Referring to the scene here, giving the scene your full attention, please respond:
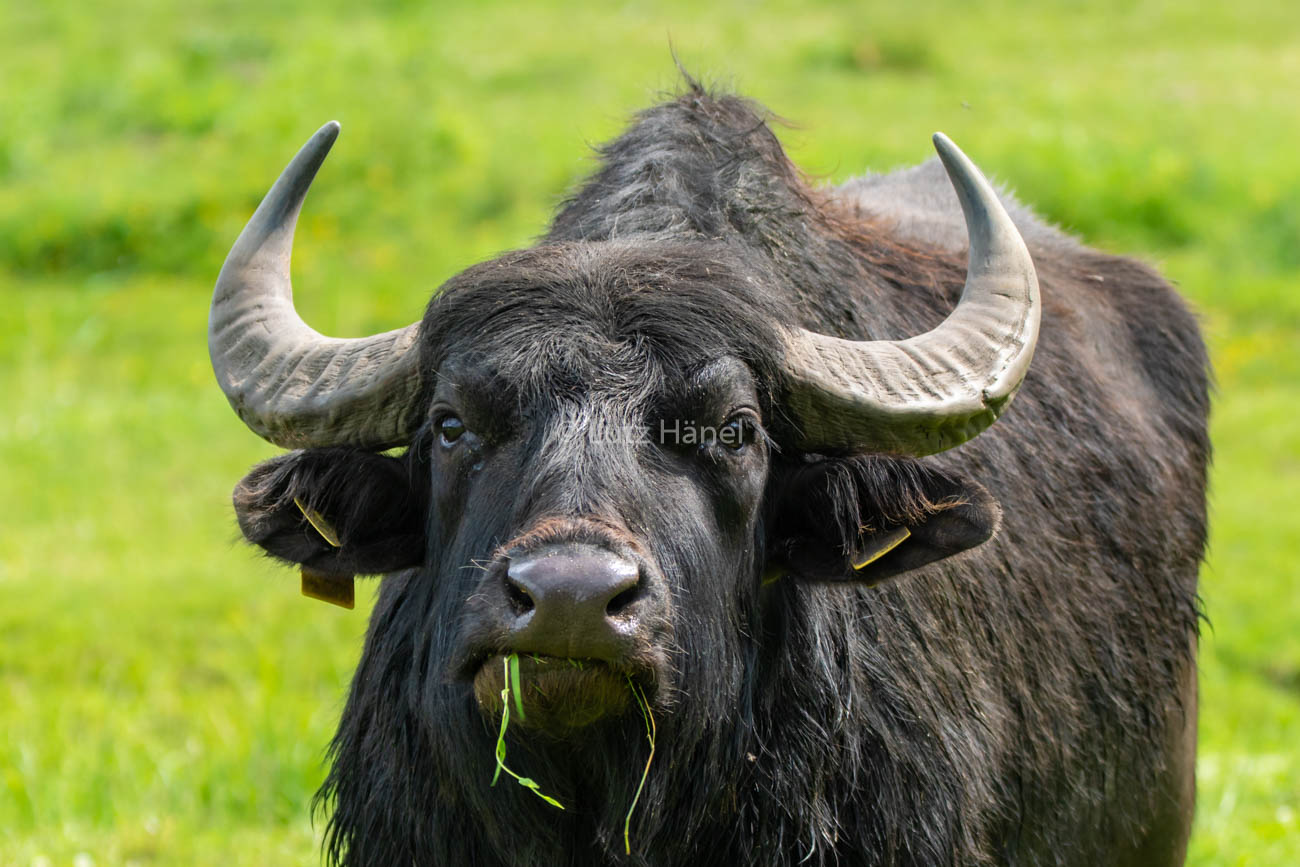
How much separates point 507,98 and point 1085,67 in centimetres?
819

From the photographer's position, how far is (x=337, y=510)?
165 inches

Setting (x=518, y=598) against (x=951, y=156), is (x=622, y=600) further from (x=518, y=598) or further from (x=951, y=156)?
(x=951, y=156)

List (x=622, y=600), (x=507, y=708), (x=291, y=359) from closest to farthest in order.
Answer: (x=622, y=600) < (x=507, y=708) < (x=291, y=359)

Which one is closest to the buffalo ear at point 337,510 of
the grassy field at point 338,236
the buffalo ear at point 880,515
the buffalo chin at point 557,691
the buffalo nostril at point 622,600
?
the buffalo chin at point 557,691

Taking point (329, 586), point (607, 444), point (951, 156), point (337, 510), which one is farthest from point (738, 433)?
point (329, 586)

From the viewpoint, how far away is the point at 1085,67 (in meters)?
22.4

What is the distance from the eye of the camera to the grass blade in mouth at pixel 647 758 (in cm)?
342

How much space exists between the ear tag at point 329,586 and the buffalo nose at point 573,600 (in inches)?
47.6

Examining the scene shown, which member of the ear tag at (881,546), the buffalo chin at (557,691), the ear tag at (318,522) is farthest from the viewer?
the ear tag at (318,522)

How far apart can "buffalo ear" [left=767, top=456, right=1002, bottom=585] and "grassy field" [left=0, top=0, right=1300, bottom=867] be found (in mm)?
1825

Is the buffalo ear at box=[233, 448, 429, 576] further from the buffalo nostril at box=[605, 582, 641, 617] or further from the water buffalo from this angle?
the buffalo nostril at box=[605, 582, 641, 617]

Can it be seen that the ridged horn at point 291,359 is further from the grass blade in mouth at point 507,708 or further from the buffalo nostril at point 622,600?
the buffalo nostril at point 622,600

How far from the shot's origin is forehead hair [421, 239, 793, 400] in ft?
11.9

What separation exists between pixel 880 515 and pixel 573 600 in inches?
44.3
